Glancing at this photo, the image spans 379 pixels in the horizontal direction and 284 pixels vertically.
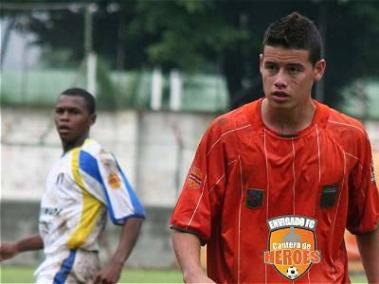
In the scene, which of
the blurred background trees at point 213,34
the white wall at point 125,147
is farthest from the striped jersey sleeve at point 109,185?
the blurred background trees at point 213,34

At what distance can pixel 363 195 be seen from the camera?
5.28 meters

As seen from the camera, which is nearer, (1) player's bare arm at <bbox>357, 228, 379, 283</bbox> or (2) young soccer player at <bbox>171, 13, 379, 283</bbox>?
(2) young soccer player at <bbox>171, 13, 379, 283</bbox>

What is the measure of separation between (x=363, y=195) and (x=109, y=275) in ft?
8.66

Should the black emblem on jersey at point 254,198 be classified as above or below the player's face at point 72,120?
above

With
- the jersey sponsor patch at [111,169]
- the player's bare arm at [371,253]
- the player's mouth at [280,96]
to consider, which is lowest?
the jersey sponsor patch at [111,169]

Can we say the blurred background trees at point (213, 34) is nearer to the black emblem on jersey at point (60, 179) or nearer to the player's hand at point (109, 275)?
the black emblem on jersey at point (60, 179)

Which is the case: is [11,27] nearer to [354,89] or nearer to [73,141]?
[354,89]

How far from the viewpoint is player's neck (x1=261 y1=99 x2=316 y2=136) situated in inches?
201

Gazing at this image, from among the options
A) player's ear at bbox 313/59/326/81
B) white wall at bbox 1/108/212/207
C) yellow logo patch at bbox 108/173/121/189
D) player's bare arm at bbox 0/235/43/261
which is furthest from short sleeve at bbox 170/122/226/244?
white wall at bbox 1/108/212/207

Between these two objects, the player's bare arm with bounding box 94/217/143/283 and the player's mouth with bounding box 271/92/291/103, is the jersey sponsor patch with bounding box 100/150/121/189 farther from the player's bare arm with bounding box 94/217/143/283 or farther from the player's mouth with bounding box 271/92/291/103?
the player's mouth with bounding box 271/92/291/103

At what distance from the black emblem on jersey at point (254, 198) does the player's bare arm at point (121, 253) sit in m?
2.58

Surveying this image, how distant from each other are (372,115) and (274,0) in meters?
5.37

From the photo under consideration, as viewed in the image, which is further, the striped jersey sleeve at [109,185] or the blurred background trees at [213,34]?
the blurred background trees at [213,34]

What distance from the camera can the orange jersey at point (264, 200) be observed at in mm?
5105
